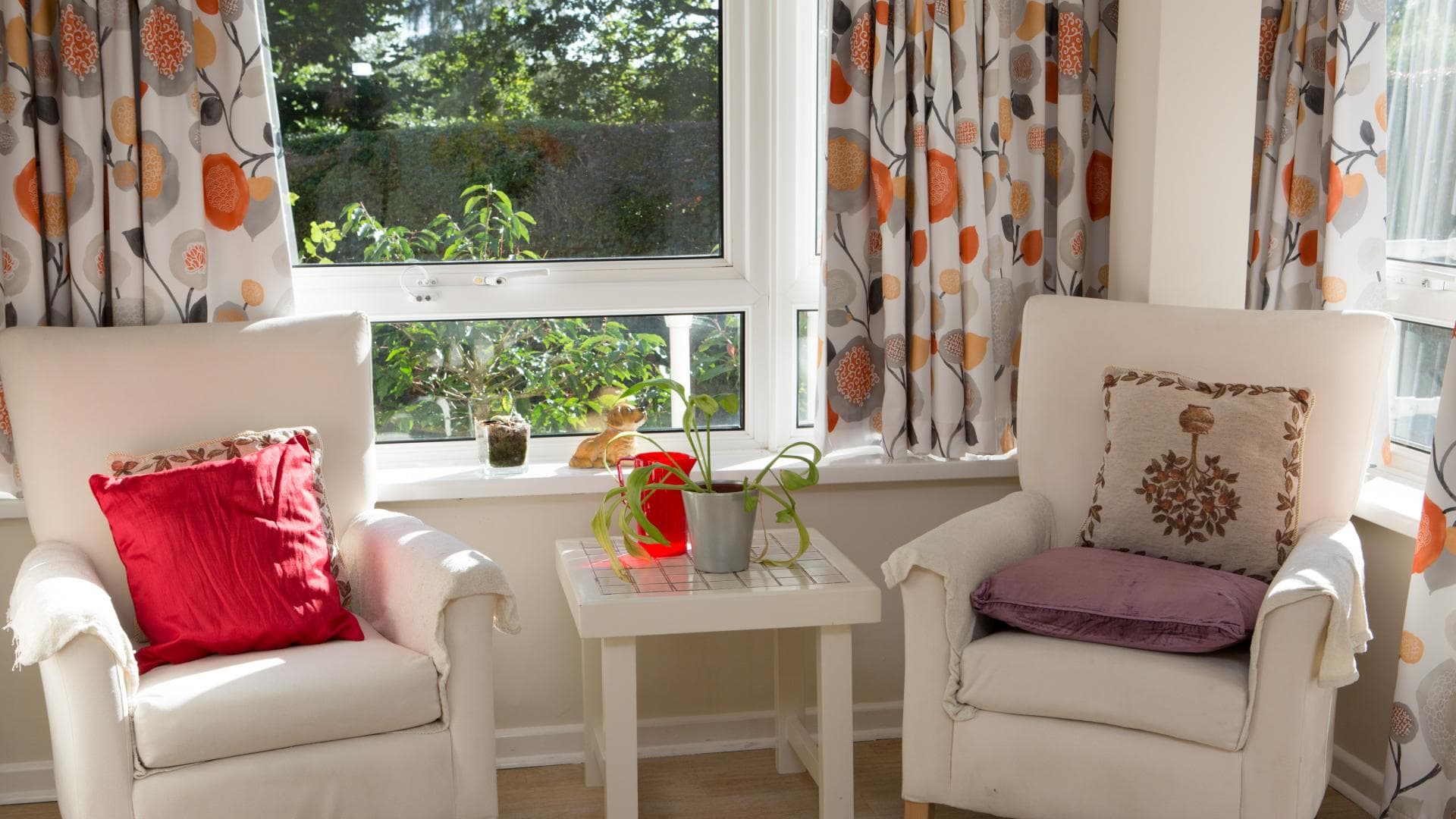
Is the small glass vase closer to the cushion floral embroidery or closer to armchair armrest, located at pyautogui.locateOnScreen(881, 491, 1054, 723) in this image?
the cushion floral embroidery

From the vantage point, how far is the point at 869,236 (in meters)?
2.89

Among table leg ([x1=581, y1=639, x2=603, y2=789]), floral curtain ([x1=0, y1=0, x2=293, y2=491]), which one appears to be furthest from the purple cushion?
floral curtain ([x1=0, y1=0, x2=293, y2=491])

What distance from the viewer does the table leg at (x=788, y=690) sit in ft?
8.98

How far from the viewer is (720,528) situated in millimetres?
2311

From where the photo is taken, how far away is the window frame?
289 cm

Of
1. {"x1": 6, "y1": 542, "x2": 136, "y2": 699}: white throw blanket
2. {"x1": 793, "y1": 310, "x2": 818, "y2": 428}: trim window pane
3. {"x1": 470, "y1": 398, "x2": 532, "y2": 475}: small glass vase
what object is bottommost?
{"x1": 6, "y1": 542, "x2": 136, "y2": 699}: white throw blanket

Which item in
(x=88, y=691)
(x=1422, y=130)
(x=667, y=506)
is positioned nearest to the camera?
(x=88, y=691)

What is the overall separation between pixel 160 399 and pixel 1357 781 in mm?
2516

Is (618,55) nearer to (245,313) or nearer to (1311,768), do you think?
(245,313)

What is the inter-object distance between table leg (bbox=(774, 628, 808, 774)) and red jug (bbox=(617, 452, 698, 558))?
42cm

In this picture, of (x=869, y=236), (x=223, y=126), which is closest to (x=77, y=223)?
(x=223, y=126)

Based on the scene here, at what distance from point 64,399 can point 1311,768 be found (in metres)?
2.28

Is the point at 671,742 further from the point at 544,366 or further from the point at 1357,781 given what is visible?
the point at 1357,781

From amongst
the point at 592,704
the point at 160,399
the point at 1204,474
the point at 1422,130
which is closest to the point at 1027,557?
the point at 1204,474
